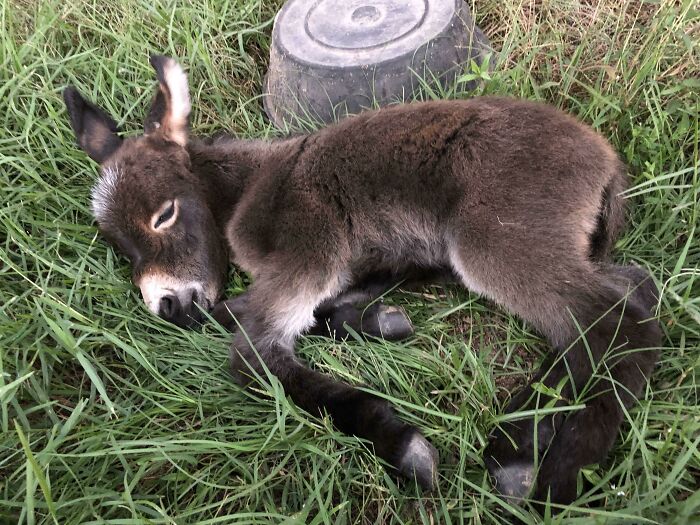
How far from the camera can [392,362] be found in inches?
109

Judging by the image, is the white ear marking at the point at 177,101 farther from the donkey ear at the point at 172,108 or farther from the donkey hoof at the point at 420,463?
the donkey hoof at the point at 420,463

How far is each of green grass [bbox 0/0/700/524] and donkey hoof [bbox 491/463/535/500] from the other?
0.07 meters

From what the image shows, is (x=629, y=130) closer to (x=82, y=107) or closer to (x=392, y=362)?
(x=392, y=362)

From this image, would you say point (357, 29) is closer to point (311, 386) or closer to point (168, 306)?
point (168, 306)

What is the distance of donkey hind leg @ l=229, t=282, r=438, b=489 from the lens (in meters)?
2.32

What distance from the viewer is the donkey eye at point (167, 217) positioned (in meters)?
3.13

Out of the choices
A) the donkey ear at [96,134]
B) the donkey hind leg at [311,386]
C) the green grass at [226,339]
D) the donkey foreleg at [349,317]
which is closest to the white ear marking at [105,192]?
the green grass at [226,339]

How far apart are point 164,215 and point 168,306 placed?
52 cm

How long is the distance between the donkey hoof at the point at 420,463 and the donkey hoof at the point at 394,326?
0.66m

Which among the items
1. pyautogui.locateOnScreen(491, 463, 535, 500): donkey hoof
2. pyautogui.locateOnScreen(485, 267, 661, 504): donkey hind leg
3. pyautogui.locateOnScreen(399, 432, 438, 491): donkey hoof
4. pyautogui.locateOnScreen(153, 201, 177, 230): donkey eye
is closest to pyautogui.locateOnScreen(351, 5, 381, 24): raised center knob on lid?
pyautogui.locateOnScreen(153, 201, 177, 230): donkey eye

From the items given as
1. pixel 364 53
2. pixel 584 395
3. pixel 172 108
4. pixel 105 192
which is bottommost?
pixel 584 395

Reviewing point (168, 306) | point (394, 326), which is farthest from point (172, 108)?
point (394, 326)

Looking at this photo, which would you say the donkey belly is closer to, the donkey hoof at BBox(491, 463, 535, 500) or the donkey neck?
the donkey neck

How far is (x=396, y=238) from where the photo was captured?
292 cm
